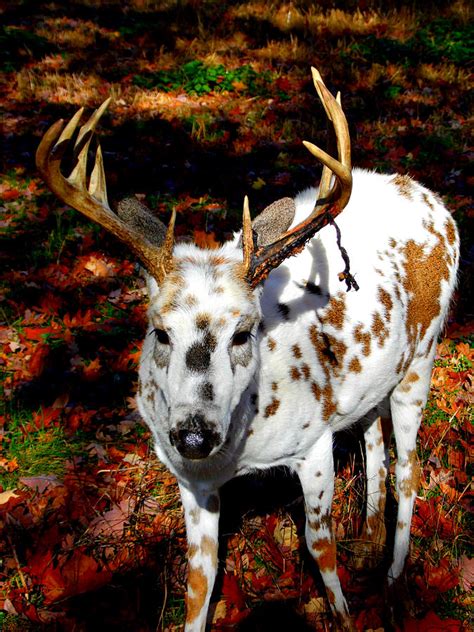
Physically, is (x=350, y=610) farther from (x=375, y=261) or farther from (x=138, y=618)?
(x=375, y=261)

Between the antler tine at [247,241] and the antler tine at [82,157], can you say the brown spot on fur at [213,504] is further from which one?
the antler tine at [82,157]

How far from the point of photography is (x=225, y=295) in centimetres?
277

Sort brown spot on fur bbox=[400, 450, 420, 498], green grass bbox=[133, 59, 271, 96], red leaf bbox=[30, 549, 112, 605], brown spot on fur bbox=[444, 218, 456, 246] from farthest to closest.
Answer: green grass bbox=[133, 59, 271, 96] < brown spot on fur bbox=[444, 218, 456, 246] < brown spot on fur bbox=[400, 450, 420, 498] < red leaf bbox=[30, 549, 112, 605]

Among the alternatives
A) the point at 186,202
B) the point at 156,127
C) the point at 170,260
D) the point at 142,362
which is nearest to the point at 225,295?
the point at 170,260

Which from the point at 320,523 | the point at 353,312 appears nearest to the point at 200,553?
the point at 320,523

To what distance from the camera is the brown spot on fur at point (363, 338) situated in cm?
360

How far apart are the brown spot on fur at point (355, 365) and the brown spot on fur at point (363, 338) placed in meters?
0.07

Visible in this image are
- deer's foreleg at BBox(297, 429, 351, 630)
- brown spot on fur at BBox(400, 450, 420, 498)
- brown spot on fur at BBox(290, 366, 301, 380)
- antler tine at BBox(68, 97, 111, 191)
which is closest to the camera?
antler tine at BBox(68, 97, 111, 191)

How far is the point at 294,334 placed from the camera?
3377 mm

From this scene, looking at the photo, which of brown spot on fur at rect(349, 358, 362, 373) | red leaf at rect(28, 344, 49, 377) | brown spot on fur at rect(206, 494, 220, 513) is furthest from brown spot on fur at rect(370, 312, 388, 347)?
red leaf at rect(28, 344, 49, 377)

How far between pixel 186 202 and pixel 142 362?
4312 millimetres

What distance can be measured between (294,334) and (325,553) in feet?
4.10

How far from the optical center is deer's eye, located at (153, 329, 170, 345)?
278cm

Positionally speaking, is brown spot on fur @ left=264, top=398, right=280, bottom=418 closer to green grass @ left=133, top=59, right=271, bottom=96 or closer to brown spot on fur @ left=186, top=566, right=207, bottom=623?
brown spot on fur @ left=186, top=566, right=207, bottom=623
